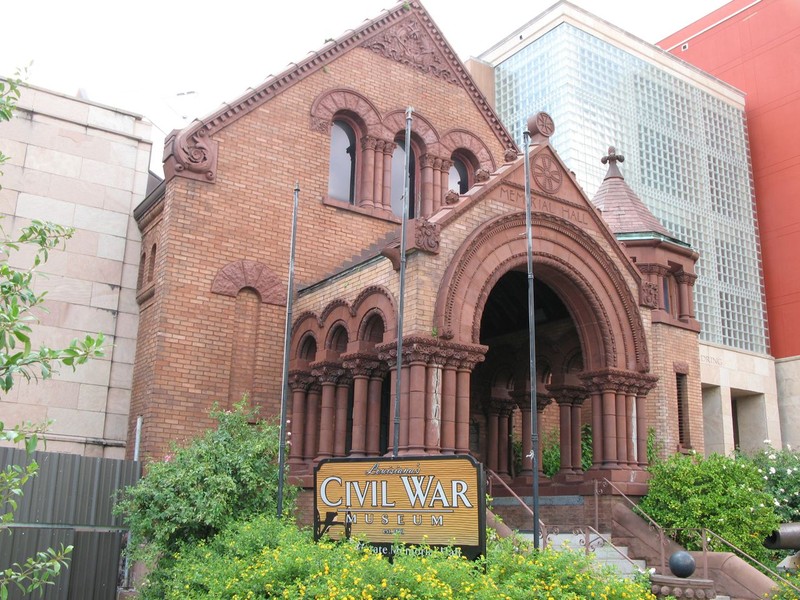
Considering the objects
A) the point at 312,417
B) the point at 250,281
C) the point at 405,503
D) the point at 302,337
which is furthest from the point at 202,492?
the point at 250,281

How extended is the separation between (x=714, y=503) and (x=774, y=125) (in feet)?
103

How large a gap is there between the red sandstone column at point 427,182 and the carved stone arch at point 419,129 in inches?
10.3

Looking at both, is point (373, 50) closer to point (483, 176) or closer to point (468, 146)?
point (468, 146)

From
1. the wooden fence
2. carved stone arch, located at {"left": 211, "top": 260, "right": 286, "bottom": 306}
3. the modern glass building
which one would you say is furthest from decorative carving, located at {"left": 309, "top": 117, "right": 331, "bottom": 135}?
the modern glass building

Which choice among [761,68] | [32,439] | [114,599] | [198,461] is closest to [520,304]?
[198,461]

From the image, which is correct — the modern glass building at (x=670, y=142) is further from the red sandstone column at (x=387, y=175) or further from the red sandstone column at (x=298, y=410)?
the red sandstone column at (x=298, y=410)

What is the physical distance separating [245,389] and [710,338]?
2452 centimetres

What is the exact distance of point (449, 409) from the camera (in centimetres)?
1544

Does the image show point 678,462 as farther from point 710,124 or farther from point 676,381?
point 710,124

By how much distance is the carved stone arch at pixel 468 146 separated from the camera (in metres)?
24.1

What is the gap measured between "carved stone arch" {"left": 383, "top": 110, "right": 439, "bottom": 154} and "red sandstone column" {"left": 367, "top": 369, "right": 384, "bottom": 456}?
849 centimetres

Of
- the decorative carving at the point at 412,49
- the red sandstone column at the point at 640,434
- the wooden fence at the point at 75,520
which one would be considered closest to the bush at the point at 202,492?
the wooden fence at the point at 75,520

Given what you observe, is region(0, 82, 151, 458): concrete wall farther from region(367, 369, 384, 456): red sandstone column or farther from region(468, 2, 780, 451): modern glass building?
region(468, 2, 780, 451): modern glass building

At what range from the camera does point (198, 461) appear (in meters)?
15.2
